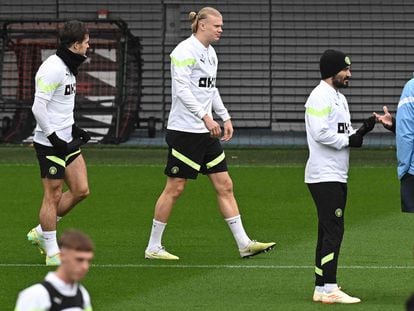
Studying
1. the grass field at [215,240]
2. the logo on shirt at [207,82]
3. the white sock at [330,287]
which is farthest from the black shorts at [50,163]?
the white sock at [330,287]

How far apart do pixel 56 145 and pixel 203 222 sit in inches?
138

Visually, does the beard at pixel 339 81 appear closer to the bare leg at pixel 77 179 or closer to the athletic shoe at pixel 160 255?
the athletic shoe at pixel 160 255

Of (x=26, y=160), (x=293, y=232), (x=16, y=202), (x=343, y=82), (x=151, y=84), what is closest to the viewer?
(x=343, y=82)

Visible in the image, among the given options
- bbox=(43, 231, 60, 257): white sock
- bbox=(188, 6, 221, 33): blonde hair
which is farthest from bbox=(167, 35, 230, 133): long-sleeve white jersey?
bbox=(43, 231, 60, 257): white sock

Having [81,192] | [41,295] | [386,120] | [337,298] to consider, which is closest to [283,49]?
[81,192]

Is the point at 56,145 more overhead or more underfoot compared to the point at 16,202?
more overhead

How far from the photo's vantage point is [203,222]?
15.4m

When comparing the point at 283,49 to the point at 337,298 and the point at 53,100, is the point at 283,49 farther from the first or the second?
the point at 337,298

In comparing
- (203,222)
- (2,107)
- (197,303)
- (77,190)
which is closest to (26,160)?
(2,107)

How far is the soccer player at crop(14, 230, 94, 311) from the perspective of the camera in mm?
6430

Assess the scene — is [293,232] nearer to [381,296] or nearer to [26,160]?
[381,296]

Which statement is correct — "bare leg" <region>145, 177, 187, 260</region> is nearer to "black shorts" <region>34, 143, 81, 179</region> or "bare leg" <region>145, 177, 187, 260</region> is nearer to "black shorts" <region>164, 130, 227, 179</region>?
"black shorts" <region>164, 130, 227, 179</region>

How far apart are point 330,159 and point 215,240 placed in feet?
12.5

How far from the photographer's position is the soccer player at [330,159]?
10.4 m
